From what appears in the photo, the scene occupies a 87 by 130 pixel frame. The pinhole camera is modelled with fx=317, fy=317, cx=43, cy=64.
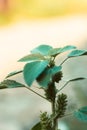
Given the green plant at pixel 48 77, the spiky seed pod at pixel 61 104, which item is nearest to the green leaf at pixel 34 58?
the green plant at pixel 48 77

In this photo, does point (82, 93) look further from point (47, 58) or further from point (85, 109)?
point (47, 58)

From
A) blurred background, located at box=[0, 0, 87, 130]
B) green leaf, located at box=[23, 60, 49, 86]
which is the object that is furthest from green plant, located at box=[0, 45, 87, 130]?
blurred background, located at box=[0, 0, 87, 130]

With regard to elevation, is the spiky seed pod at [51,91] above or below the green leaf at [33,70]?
below

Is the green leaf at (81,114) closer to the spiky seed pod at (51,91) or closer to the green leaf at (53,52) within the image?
the spiky seed pod at (51,91)

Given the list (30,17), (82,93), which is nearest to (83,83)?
(82,93)

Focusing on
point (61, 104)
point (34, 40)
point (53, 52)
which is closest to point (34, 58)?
point (53, 52)
